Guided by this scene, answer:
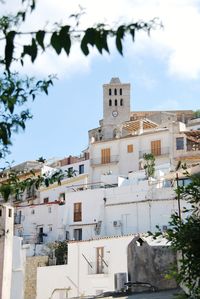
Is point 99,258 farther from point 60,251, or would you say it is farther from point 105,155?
point 105,155

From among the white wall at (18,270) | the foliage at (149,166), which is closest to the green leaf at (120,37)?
the white wall at (18,270)

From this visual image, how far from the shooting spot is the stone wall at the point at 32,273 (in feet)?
124

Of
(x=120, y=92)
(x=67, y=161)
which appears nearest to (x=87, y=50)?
(x=67, y=161)

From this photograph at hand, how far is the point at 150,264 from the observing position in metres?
16.4

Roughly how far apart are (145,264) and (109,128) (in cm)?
5948

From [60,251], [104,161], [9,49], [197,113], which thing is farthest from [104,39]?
[197,113]

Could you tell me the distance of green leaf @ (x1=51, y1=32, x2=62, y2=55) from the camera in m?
3.89

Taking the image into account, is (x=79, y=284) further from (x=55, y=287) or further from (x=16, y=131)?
(x=16, y=131)

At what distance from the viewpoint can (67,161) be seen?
6269 cm

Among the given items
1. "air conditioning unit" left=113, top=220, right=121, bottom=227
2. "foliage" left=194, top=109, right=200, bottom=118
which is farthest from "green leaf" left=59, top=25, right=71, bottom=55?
"foliage" left=194, top=109, right=200, bottom=118

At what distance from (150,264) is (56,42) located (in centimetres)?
1322

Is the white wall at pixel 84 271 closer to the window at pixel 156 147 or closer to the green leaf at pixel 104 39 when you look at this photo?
the window at pixel 156 147

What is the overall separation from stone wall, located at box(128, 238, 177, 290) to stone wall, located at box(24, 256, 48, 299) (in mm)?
22207

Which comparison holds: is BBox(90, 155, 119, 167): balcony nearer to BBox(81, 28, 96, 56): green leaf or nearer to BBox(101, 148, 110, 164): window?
BBox(101, 148, 110, 164): window
